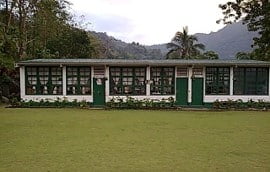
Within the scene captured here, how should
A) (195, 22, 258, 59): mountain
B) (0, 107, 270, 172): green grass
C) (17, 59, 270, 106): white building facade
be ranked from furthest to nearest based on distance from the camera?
(195, 22, 258, 59): mountain < (17, 59, 270, 106): white building facade < (0, 107, 270, 172): green grass

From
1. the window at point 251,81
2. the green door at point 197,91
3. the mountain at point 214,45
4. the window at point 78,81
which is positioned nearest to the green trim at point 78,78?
the window at point 78,81

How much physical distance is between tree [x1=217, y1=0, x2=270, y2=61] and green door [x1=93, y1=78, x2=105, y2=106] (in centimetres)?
1060

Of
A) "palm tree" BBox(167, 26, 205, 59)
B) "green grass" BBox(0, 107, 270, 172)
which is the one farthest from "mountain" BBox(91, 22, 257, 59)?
"green grass" BBox(0, 107, 270, 172)

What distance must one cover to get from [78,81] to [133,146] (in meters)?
13.6

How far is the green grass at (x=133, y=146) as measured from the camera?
7.39 m

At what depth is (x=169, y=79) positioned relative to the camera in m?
22.9

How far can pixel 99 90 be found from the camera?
22.6 metres

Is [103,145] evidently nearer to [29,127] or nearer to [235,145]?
[235,145]

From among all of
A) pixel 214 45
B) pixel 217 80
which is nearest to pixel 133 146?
pixel 217 80

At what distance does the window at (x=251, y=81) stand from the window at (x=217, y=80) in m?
0.47

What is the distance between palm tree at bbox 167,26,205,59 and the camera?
46594 millimetres

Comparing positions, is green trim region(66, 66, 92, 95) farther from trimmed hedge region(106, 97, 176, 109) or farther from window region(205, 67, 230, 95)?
window region(205, 67, 230, 95)

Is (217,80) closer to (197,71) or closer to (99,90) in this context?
(197,71)

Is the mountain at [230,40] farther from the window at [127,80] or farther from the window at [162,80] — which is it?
the window at [127,80]
